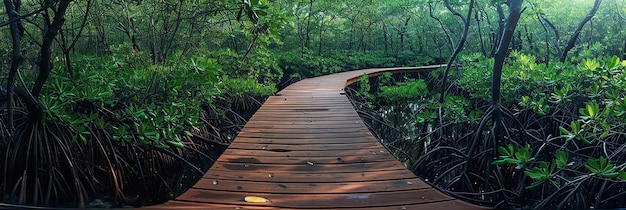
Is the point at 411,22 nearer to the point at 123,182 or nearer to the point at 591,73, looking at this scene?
the point at 591,73

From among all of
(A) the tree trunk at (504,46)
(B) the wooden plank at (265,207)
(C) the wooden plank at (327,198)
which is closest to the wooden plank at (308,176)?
(C) the wooden plank at (327,198)

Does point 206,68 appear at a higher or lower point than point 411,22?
lower

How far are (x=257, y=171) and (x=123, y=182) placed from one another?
7.13 ft

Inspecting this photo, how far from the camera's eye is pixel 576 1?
513 inches

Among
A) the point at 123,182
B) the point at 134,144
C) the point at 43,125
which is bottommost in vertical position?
the point at 123,182

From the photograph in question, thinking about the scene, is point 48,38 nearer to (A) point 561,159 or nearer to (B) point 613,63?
(A) point 561,159

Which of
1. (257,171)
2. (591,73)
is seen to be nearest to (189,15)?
(257,171)

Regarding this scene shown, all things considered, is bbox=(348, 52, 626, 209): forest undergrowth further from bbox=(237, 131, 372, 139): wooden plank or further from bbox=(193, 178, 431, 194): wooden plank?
bbox=(237, 131, 372, 139): wooden plank

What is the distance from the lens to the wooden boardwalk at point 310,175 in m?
1.91

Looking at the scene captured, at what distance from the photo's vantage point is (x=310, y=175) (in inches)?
94.4

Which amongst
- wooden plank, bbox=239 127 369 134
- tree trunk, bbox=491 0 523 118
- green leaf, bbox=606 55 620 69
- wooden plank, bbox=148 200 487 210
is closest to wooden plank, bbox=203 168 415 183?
wooden plank, bbox=148 200 487 210

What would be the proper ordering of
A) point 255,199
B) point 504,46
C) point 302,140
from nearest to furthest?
point 255,199
point 302,140
point 504,46

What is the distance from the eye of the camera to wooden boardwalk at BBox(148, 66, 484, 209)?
1914 mm

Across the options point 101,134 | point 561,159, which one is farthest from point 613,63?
point 101,134
